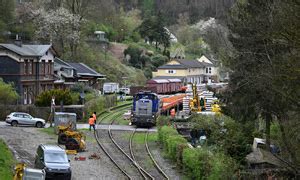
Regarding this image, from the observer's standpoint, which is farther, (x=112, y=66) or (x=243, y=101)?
(x=112, y=66)

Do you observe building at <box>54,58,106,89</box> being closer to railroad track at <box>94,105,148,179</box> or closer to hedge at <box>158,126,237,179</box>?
railroad track at <box>94,105,148,179</box>

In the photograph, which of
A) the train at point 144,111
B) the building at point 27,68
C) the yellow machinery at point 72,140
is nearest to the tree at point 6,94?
the building at point 27,68

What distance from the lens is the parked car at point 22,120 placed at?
152ft

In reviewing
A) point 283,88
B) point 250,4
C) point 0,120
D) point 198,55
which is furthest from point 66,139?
point 198,55

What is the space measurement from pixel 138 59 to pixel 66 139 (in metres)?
71.1

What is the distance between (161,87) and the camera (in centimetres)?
8231

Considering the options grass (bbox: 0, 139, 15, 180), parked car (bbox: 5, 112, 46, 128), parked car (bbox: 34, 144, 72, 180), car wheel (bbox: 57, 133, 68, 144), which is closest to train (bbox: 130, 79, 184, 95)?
parked car (bbox: 5, 112, 46, 128)

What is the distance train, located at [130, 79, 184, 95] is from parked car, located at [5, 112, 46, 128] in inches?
1185

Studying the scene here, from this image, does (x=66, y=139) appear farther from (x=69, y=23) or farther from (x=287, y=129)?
(x=69, y=23)

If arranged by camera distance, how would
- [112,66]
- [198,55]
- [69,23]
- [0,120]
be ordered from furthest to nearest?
1. [198,55]
2. [112,66]
3. [69,23]
4. [0,120]

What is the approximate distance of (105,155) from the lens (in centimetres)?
3356

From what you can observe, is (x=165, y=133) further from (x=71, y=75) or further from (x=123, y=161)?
(x=71, y=75)

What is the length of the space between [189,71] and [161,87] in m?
28.5

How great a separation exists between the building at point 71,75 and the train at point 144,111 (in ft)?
61.5
